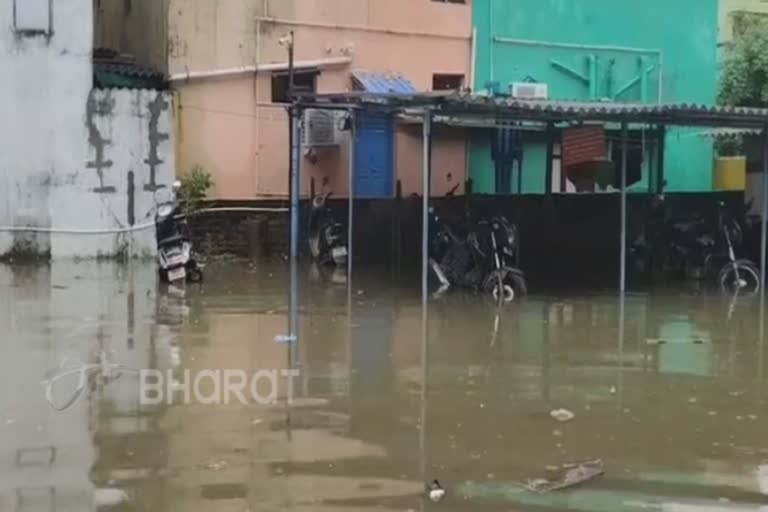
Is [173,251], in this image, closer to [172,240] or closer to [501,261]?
[172,240]

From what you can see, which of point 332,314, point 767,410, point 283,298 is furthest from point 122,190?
point 767,410

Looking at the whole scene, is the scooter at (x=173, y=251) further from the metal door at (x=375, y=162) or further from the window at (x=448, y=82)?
the window at (x=448, y=82)

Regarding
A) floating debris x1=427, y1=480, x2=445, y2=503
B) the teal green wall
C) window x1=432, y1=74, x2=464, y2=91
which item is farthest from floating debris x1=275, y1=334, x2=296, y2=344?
window x1=432, y1=74, x2=464, y2=91

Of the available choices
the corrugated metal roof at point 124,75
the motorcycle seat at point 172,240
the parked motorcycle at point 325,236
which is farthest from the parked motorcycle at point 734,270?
the corrugated metal roof at point 124,75

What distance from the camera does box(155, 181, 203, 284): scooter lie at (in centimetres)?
1402

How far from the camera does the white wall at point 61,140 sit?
50.8 feet

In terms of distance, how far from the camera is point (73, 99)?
15.6m

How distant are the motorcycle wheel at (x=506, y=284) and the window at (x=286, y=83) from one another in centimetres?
611

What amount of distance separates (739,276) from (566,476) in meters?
9.48

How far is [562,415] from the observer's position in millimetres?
7070

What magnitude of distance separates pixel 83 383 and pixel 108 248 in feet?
27.1

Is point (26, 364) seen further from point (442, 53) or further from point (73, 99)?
point (442, 53)

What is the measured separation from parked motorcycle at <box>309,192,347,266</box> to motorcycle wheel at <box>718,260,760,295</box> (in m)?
5.27

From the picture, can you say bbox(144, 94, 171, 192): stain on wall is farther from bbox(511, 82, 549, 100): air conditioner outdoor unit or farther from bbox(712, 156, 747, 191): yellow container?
bbox(712, 156, 747, 191): yellow container
